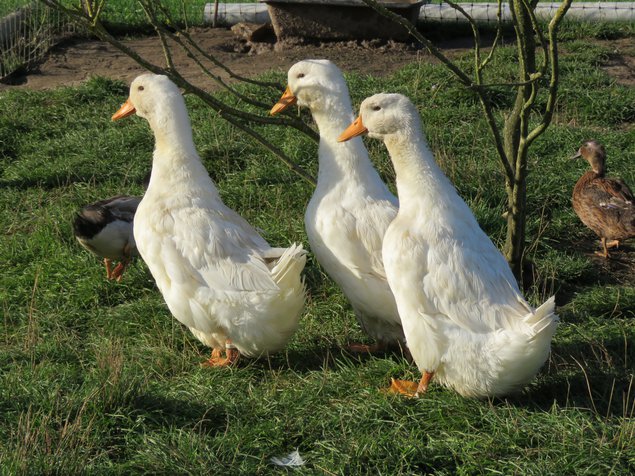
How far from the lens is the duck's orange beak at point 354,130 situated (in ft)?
16.4

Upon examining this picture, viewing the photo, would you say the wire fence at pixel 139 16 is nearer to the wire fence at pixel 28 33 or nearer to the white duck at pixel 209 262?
the wire fence at pixel 28 33

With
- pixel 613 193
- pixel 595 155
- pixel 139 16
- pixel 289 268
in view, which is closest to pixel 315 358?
pixel 289 268

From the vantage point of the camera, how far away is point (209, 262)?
16.6 ft

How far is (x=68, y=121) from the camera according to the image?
9.02 m

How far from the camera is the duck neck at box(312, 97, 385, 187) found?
5312 mm

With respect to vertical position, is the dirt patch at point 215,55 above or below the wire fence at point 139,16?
below

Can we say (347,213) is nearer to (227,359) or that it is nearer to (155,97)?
(227,359)

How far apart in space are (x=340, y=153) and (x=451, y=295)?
4.10 feet

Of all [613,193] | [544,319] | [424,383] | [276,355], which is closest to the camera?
[544,319]

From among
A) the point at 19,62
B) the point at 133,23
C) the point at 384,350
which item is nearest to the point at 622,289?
the point at 384,350

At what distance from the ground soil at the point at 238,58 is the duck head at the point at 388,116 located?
491 cm

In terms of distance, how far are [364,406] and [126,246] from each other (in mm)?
2673

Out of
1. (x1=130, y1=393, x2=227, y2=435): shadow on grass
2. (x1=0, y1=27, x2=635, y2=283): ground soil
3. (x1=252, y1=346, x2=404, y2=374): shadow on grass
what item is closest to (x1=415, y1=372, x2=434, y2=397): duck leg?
(x1=252, y1=346, x2=404, y2=374): shadow on grass

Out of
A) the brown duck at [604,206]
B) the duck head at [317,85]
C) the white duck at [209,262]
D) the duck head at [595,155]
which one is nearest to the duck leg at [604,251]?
the brown duck at [604,206]
